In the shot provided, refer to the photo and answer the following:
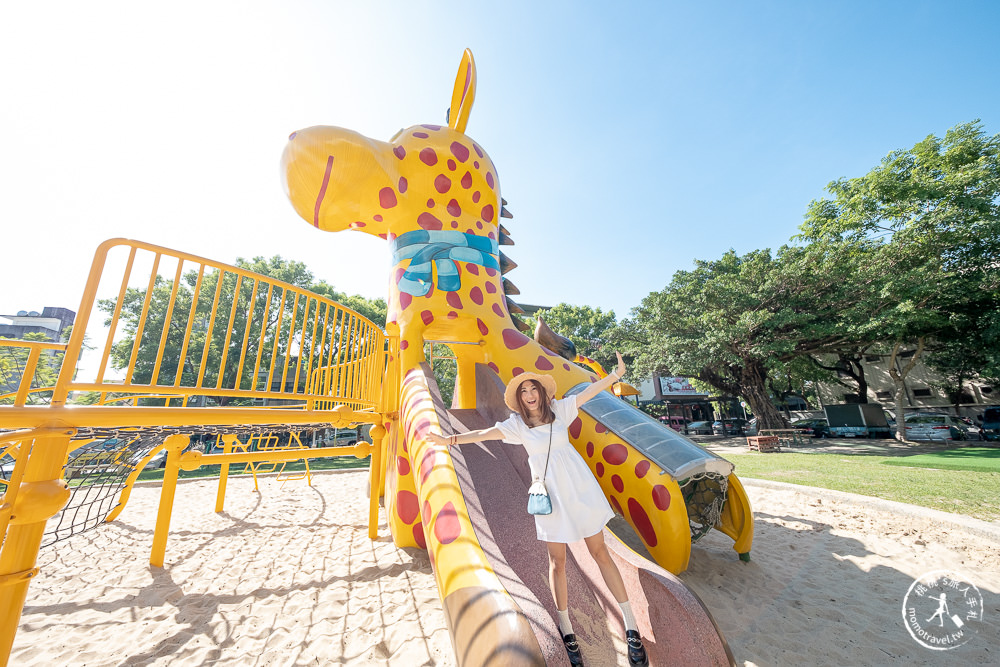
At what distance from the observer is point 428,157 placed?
491cm

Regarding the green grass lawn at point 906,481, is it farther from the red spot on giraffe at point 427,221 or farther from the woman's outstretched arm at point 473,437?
the red spot on giraffe at point 427,221

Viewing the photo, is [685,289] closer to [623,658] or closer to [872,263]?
[872,263]

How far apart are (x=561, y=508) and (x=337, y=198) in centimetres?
411

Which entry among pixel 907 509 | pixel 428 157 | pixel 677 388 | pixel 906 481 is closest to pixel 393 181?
pixel 428 157

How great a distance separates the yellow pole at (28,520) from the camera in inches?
64.6

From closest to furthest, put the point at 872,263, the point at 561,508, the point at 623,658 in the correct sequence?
the point at 561,508 → the point at 623,658 → the point at 872,263

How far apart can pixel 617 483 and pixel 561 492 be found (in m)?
1.63

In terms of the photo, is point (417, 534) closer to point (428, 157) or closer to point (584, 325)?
point (428, 157)

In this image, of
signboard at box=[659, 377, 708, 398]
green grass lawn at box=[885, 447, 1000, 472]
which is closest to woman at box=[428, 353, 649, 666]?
green grass lawn at box=[885, 447, 1000, 472]

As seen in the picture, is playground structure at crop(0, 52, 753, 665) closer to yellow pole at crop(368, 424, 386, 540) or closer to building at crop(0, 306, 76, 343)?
yellow pole at crop(368, 424, 386, 540)

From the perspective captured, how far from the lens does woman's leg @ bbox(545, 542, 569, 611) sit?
215 centimetres

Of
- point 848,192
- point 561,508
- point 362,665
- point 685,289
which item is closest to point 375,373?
point 362,665

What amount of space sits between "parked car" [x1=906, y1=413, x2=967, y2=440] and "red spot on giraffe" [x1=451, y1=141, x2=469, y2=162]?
22.7 metres

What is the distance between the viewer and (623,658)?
235 cm
